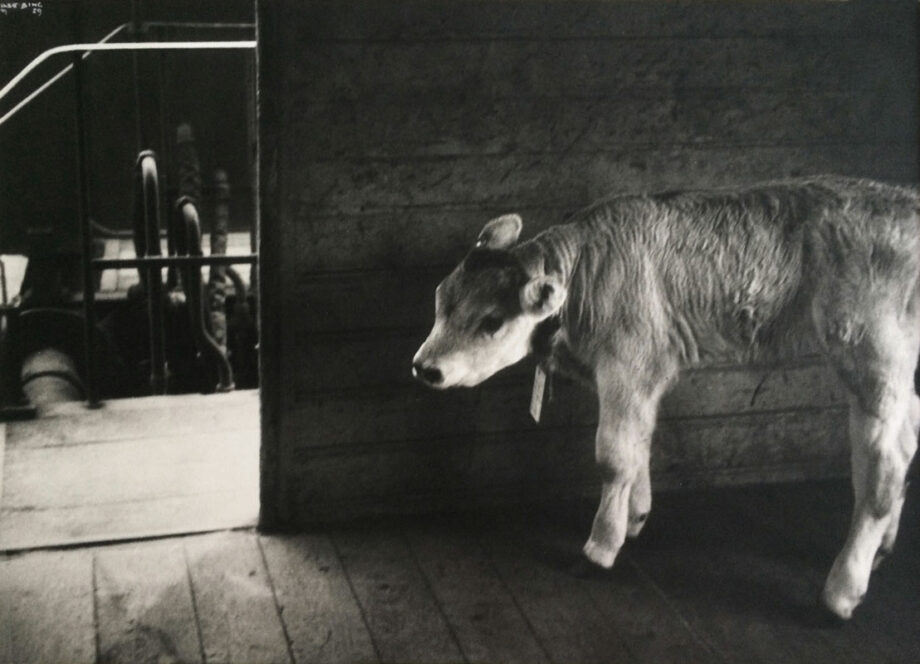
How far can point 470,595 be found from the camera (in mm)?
2727

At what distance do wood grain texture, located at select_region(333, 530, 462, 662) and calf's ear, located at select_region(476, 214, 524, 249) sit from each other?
81 cm

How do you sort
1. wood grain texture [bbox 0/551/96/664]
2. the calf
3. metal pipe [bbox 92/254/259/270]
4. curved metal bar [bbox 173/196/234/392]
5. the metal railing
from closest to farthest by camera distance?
1. wood grain texture [bbox 0/551/96/664]
2. the calf
3. the metal railing
4. metal pipe [bbox 92/254/259/270]
5. curved metal bar [bbox 173/196/234/392]

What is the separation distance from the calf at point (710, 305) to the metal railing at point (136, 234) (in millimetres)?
928

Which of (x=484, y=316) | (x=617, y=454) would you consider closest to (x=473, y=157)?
(x=484, y=316)

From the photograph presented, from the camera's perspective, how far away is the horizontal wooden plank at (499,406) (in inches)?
120

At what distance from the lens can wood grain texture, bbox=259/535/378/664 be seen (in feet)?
8.20

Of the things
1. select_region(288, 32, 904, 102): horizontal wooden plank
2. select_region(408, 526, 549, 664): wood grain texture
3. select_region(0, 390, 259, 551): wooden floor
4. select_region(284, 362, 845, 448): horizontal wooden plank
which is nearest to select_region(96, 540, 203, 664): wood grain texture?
select_region(0, 390, 259, 551): wooden floor

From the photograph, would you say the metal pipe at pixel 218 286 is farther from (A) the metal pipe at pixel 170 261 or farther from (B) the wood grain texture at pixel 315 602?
(B) the wood grain texture at pixel 315 602

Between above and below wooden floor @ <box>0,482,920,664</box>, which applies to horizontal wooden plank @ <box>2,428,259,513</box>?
below

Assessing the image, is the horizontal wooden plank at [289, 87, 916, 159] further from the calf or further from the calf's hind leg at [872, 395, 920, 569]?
the calf's hind leg at [872, 395, 920, 569]

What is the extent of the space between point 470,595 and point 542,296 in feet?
2.37

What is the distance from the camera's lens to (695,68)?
117 inches

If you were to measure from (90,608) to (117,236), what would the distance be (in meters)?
4.24
